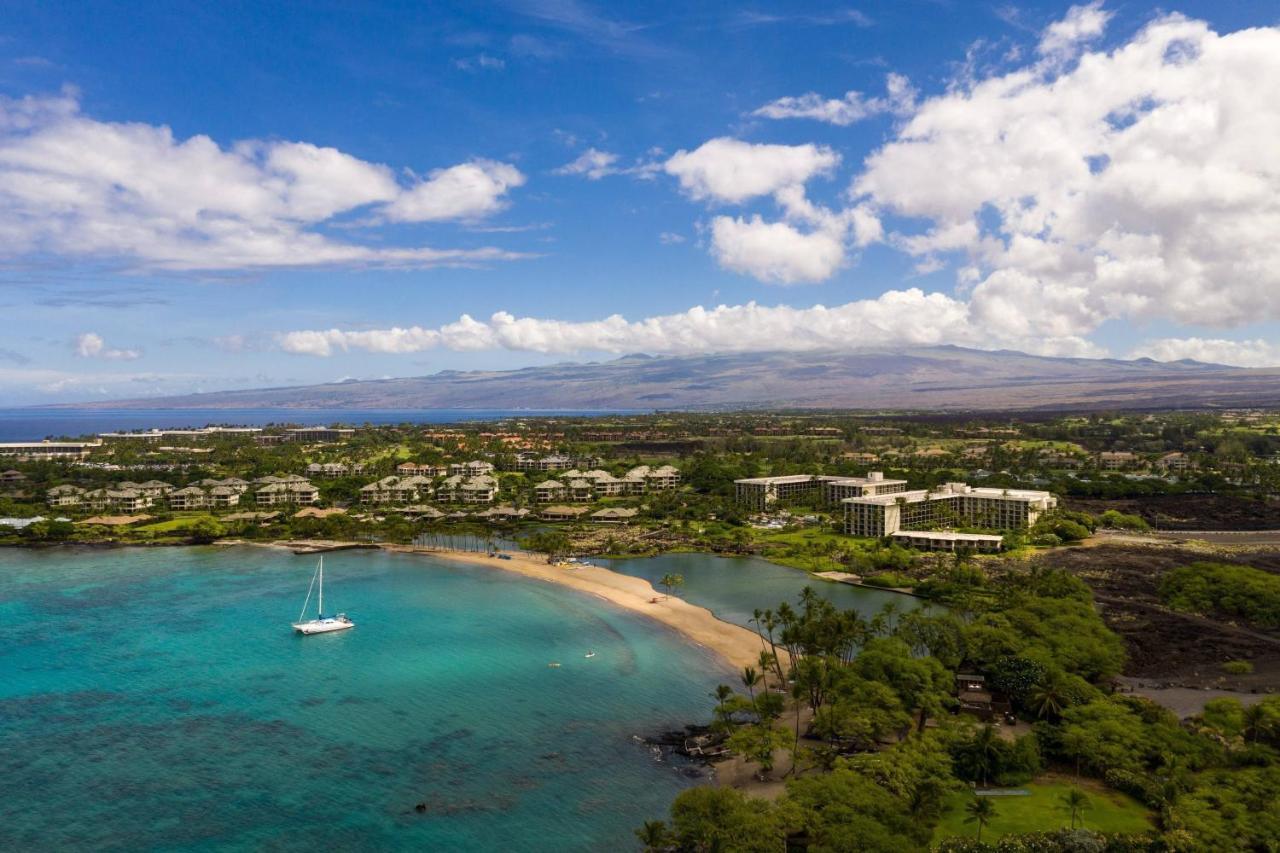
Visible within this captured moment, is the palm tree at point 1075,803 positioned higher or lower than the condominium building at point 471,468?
lower

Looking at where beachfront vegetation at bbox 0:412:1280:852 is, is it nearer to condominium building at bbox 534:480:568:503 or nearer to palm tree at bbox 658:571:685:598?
condominium building at bbox 534:480:568:503

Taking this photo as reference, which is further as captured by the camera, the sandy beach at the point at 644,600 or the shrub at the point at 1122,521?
the shrub at the point at 1122,521

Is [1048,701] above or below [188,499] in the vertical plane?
below

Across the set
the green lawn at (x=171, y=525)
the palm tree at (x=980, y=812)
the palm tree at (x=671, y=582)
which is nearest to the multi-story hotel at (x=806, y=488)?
the palm tree at (x=671, y=582)

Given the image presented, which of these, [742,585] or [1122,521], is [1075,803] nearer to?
[742,585]

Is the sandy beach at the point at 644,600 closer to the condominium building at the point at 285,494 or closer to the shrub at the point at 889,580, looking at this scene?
the shrub at the point at 889,580

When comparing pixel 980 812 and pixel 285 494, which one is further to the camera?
pixel 285 494

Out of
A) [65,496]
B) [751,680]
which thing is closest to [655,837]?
[751,680]
